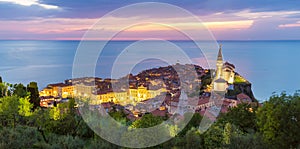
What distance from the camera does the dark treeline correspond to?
636cm

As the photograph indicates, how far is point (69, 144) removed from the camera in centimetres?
627

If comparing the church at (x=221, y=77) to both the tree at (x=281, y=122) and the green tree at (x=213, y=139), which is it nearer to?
the tree at (x=281, y=122)

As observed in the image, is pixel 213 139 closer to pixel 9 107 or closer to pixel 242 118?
pixel 242 118

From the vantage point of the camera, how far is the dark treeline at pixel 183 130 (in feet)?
20.9

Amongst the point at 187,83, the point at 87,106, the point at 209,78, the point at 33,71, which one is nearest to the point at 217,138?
the point at 87,106

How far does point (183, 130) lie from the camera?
27.2 ft

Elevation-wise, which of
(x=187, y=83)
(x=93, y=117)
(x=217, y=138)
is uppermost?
(x=187, y=83)

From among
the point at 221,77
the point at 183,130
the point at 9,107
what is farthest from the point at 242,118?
the point at 221,77

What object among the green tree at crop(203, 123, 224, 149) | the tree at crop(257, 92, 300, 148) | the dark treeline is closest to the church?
the dark treeline

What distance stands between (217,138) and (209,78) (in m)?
29.6

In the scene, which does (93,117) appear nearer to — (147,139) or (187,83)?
(147,139)

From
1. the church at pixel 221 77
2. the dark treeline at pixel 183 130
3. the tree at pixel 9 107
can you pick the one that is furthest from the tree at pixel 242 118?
the church at pixel 221 77

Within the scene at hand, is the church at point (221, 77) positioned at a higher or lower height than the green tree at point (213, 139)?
higher

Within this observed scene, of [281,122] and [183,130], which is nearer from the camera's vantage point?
[281,122]
